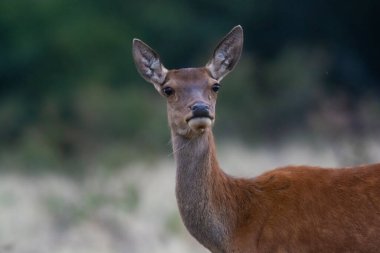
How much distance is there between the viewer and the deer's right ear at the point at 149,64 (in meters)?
11.2

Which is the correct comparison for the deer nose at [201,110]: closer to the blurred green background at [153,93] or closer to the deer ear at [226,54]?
the deer ear at [226,54]

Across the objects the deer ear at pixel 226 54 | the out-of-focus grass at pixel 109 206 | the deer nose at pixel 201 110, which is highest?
the out-of-focus grass at pixel 109 206

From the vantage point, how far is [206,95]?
1070 cm

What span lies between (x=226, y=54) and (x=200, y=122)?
1.19 m

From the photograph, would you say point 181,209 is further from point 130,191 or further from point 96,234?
point 130,191

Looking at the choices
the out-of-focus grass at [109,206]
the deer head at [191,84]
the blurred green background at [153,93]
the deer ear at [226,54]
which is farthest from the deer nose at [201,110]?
the blurred green background at [153,93]

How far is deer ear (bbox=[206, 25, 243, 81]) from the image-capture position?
36.9 feet

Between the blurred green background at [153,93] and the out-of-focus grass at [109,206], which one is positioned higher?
the blurred green background at [153,93]

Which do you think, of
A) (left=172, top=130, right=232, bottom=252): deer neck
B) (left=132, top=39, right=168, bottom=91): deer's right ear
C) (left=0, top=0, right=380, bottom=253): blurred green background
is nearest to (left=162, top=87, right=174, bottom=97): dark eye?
(left=132, top=39, right=168, bottom=91): deer's right ear

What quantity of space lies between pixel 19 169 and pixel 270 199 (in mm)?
12378

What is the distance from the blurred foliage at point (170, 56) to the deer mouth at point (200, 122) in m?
19.5

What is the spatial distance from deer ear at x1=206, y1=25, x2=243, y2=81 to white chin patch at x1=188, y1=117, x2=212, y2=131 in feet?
2.83

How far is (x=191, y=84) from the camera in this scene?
35.3 ft

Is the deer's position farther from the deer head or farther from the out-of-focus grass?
the out-of-focus grass
